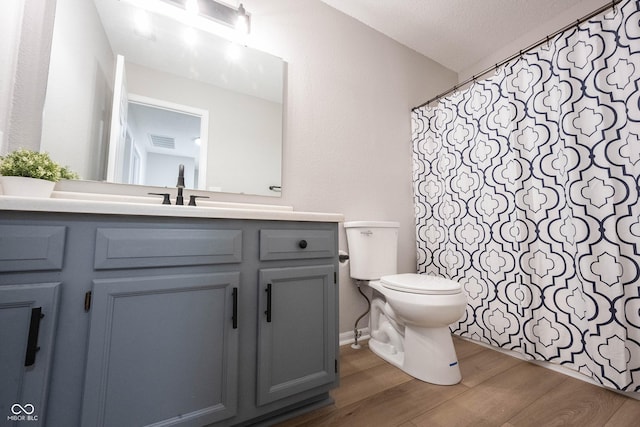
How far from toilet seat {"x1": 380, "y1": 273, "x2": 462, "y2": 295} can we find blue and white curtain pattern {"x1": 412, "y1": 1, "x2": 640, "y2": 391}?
20.0 inches

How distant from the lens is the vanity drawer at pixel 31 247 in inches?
24.5

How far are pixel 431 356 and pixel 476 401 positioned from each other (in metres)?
0.23

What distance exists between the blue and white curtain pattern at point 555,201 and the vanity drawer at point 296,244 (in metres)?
1.18

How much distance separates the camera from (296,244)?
3.39 ft

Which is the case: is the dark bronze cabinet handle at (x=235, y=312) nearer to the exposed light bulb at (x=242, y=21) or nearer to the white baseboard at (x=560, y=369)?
the exposed light bulb at (x=242, y=21)

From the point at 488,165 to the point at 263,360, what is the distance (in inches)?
67.5

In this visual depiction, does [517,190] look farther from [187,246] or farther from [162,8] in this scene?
[162,8]

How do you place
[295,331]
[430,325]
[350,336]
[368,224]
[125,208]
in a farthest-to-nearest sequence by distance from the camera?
1. [350,336]
2. [368,224]
3. [430,325]
4. [295,331]
5. [125,208]

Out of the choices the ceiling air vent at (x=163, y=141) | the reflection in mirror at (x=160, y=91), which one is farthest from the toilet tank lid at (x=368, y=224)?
the ceiling air vent at (x=163, y=141)

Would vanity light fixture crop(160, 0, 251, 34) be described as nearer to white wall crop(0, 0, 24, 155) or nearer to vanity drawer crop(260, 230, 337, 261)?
white wall crop(0, 0, 24, 155)

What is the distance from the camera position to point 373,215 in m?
1.96

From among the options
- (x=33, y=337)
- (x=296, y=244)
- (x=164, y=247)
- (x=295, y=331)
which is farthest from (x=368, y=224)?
(x=33, y=337)

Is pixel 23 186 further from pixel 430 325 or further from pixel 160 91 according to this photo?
pixel 430 325

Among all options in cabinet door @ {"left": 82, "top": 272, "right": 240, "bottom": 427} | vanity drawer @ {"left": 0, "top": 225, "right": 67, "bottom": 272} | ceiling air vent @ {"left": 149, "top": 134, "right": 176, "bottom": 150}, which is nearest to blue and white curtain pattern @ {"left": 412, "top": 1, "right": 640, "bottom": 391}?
cabinet door @ {"left": 82, "top": 272, "right": 240, "bottom": 427}
